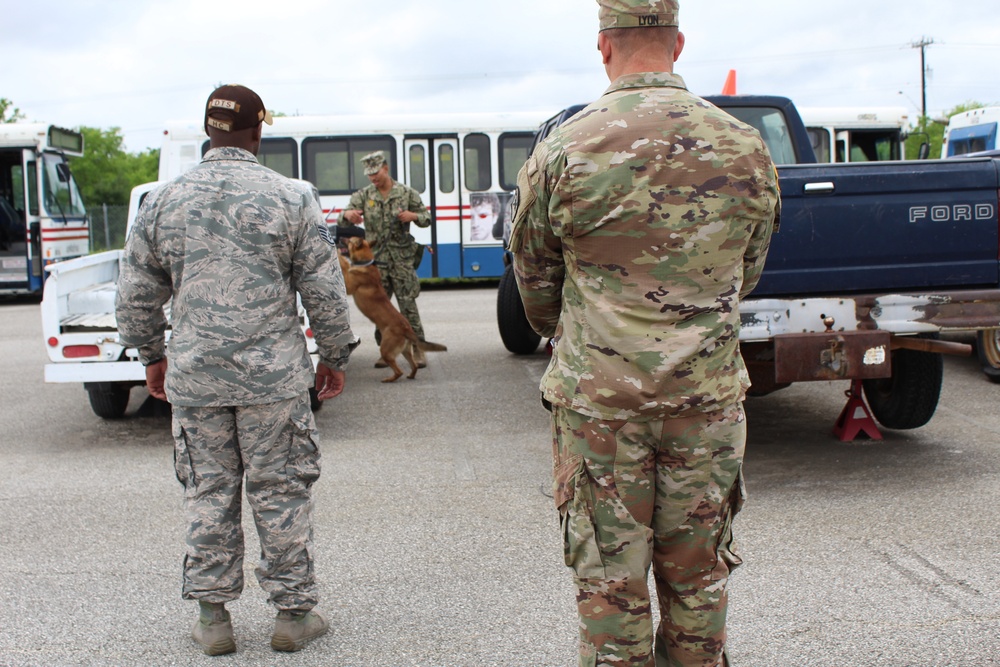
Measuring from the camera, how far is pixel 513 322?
31.5ft

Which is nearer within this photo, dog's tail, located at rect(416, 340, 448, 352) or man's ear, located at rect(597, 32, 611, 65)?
man's ear, located at rect(597, 32, 611, 65)

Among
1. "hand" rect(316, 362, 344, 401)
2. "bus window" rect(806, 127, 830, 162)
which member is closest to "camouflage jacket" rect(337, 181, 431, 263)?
"hand" rect(316, 362, 344, 401)

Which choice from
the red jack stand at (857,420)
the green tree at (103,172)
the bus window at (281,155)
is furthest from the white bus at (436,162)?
the green tree at (103,172)

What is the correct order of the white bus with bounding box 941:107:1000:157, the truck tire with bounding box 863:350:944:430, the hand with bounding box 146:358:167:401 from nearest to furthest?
1. the hand with bounding box 146:358:167:401
2. the truck tire with bounding box 863:350:944:430
3. the white bus with bounding box 941:107:1000:157

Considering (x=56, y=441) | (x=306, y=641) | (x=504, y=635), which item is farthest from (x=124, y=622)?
(x=56, y=441)

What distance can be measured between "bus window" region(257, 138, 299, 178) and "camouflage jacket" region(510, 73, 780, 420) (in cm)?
1547

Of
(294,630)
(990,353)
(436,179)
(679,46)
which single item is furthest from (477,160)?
(679,46)

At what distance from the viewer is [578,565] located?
2549mm

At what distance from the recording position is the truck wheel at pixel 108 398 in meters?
7.42

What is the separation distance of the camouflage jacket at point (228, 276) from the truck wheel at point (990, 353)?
652 cm

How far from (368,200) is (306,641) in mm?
6443

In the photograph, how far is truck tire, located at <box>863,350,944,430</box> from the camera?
19.9ft

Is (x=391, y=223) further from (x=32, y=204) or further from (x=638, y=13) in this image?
(x=32, y=204)

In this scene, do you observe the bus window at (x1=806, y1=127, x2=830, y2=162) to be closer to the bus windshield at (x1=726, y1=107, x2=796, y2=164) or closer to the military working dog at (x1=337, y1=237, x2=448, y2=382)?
the military working dog at (x1=337, y1=237, x2=448, y2=382)
